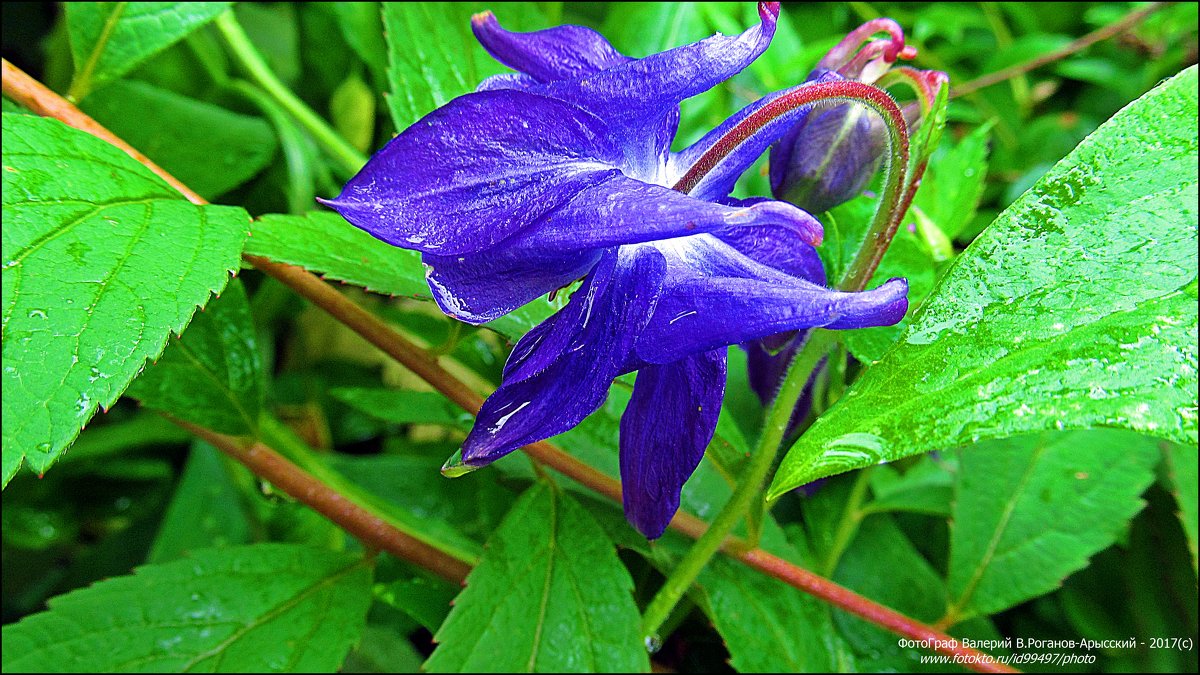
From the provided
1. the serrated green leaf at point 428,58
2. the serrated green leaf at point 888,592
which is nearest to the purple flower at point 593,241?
the serrated green leaf at point 428,58

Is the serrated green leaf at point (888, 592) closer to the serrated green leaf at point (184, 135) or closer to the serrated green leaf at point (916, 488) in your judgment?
the serrated green leaf at point (916, 488)

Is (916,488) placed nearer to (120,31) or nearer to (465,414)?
(465,414)

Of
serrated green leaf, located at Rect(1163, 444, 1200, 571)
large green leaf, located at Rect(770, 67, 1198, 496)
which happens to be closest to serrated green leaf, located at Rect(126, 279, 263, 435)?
large green leaf, located at Rect(770, 67, 1198, 496)

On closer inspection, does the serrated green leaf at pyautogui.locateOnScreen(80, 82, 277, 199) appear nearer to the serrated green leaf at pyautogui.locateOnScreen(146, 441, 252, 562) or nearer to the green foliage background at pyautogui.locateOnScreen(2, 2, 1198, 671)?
the green foliage background at pyautogui.locateOnScreen(2, 2, 1198, 671)

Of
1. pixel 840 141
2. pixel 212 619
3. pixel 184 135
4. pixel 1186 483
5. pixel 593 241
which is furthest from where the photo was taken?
pixel 184 135

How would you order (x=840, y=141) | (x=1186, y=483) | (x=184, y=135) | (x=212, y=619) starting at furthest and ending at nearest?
(x=184, y=135), (x=1186, y=483), (x=212, y=619), (x=840, y=141)

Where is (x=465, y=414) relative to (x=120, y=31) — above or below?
below

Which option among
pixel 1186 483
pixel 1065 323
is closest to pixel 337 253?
pixel 1065 323
